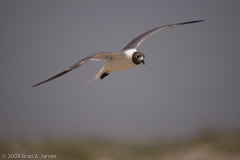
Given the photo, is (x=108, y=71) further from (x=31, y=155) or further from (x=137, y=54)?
(x=31, y=155)

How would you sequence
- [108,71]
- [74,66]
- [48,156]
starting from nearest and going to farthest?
[74,66] < [108,71] < [48,156]

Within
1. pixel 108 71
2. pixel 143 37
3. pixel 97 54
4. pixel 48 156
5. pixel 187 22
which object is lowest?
pixel 48 156

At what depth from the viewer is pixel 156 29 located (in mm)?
3984

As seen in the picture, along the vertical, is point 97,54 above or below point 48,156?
above

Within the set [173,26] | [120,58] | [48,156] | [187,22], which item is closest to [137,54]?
[120,58]

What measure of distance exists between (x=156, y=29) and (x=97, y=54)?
4.30ft

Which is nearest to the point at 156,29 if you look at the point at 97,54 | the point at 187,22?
the point at 187,22

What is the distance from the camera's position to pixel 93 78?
3670 millimetres

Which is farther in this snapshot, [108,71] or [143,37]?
[143,37]

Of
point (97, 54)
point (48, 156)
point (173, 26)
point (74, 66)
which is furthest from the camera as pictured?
point (173, 26)

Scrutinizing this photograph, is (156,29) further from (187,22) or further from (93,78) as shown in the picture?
(93,78)

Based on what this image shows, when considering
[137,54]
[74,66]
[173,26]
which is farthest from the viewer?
[173,26]

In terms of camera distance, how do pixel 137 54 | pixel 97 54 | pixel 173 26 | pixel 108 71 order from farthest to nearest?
pixel 173 26, pixel 108 71, pixel 137 54, pixel 97 54

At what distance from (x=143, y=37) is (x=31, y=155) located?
6.47 feet
